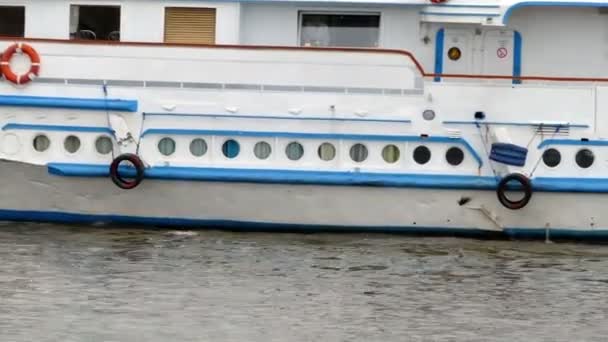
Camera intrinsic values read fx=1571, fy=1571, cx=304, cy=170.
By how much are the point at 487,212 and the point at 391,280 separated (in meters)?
2.74

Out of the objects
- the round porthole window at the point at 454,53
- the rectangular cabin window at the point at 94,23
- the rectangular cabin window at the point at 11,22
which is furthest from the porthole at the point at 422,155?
the rectangular cabin window at the point at 11,22

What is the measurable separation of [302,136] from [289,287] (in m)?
3.09

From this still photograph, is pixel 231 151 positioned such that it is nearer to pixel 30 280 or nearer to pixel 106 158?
pixel 106 158

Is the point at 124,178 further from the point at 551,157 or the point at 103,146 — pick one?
the point at 551,157

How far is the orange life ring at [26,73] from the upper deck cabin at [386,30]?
29.7 inches

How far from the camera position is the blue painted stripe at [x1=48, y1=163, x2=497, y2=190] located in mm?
18016

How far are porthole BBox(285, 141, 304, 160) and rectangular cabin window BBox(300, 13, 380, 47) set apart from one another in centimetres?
145

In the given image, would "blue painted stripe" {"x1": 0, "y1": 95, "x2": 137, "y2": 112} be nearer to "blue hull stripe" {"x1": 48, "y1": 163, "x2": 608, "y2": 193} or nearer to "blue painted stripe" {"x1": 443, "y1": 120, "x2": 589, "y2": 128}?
"blue hull stripe" {"x1": 48, "y1": 163, "x2": 608, "y2": 193}

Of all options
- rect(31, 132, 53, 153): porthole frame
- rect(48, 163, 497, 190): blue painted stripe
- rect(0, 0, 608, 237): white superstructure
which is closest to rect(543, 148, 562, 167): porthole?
rect(0, 0, 608, 237): white superstructure

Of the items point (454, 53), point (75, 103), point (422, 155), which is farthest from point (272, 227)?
point (454, 53)

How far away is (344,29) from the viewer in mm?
18875

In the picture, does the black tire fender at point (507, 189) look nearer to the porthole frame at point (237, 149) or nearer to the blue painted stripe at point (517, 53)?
the blue painted stripe at point (517, 53)

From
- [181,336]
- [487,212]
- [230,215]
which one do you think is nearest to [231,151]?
[230,215]

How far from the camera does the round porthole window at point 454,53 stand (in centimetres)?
1884
